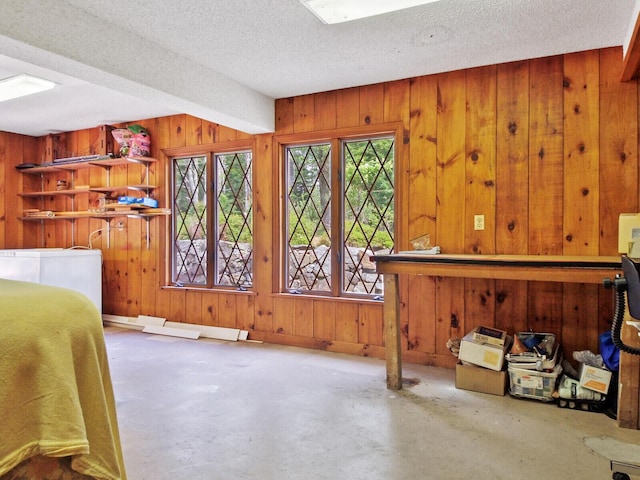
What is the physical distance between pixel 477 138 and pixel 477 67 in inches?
20.3

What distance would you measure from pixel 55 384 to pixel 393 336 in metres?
2.08

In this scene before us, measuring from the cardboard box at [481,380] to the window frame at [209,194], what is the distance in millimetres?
2028

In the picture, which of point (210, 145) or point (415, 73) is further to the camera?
point (210, 145)

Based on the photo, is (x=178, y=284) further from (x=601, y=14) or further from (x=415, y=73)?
(x=601, y=14)

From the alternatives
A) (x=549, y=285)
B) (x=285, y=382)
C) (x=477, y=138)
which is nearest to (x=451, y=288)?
(x=549, y=285)

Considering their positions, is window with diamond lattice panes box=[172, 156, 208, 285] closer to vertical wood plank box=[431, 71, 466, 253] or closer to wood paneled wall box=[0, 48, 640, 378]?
wood paneled wall box=[0, 48, 640, 378]

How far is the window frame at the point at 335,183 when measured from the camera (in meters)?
3.34

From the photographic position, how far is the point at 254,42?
2.65 metres

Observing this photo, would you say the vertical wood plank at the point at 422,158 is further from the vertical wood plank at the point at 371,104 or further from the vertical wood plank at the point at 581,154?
the vertical wood plank at the point at 581,154

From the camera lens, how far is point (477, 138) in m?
3.07

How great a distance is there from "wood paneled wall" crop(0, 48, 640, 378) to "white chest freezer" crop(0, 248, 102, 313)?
166 cm

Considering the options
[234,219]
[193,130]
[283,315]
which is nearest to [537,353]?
[283,315]

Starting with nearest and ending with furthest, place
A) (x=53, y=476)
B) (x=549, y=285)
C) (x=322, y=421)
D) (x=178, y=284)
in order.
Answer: (x=53, y=476) → (x=322, y=421) → (x=549, y=285) → (x=178, y=284)

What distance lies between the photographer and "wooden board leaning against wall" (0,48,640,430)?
2748mm
